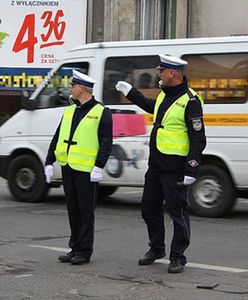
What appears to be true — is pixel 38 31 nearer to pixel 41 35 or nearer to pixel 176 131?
pixel 41 35

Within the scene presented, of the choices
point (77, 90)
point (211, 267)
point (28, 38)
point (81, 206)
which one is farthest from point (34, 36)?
point (211, 267)

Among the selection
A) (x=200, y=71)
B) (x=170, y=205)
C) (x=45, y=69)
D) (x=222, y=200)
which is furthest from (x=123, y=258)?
(x=45, y=69)

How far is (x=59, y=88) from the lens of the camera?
38.2 ft

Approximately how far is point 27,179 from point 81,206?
16.9 feet

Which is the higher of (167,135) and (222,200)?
(167,135)

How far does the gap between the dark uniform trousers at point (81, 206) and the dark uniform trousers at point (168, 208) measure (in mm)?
537

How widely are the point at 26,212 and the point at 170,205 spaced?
15.2ft

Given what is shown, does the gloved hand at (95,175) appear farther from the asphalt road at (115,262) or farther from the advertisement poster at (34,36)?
the advertisement poster at (34,36)

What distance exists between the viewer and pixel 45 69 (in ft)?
76.3

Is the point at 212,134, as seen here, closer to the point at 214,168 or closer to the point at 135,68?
the point at 214,168

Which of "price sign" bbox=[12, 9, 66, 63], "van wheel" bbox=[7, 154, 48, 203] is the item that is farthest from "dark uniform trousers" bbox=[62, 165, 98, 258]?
"price sign" bbox=[12, 9, 66, 63]

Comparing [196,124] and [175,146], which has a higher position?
[196,124]

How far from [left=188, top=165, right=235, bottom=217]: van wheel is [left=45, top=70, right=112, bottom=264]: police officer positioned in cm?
376

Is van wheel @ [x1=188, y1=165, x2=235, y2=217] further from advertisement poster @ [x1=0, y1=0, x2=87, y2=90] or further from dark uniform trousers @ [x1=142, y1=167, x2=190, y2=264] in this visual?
advertisement poster @ [x1=0, y1=0, x2=87, y2=90]
